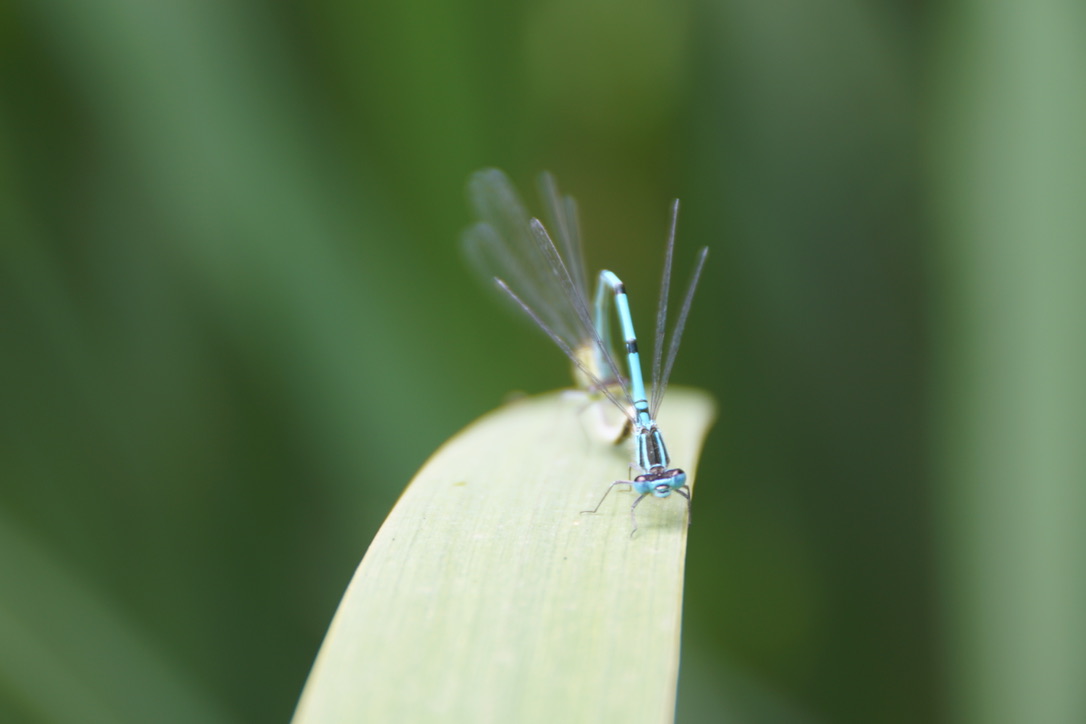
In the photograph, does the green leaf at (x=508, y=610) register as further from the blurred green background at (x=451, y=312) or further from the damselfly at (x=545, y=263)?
the blurred green background at (x=451, y=312)

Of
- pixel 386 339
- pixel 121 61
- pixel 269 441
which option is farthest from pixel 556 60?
pixel 269 441

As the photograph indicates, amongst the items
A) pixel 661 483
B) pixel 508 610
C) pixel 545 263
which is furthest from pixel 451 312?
pixel 508 610

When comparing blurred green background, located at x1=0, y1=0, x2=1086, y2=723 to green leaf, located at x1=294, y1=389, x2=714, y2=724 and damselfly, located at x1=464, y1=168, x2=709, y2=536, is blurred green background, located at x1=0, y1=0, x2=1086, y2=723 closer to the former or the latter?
damselfly, located at x1=464, y1=168, x2=709, y2=536

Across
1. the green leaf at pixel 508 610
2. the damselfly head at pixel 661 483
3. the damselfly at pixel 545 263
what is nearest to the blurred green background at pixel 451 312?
the damselfly at pixel 545 263

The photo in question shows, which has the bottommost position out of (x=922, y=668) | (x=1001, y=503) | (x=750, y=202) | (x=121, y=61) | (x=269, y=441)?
(x=922, y=668)

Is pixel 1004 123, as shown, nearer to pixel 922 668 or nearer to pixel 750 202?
pixel 750 202

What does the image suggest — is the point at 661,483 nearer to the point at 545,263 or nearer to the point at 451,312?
the point at 545,263
